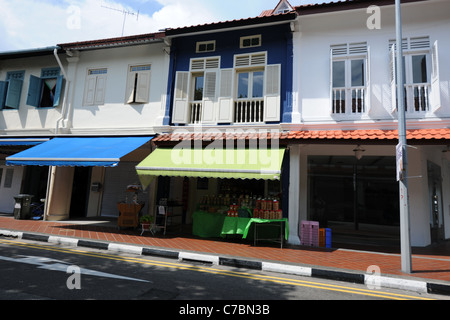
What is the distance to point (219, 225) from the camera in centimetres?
890

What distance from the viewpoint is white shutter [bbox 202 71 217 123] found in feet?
32.8

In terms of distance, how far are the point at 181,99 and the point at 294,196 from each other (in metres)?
5.43

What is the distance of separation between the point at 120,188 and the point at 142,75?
539 cm

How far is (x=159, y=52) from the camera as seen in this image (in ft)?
36.0

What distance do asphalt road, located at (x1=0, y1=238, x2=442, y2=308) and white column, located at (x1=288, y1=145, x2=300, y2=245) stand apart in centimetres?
305

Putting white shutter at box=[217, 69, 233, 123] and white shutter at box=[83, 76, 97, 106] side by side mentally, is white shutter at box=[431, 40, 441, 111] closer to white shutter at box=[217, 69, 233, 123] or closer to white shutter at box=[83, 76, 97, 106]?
white shutter at box=[217, 69, 233, 123]

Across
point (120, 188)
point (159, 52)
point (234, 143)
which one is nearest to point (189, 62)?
point (159, 52)

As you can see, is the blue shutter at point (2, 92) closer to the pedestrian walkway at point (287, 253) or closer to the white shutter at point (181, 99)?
the pedestrian walkway at point (287, 253)

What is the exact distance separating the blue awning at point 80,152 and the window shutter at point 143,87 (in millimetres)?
1712

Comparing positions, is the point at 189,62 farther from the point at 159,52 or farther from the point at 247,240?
the point at 247,240

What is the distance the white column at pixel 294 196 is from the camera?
27.6ft

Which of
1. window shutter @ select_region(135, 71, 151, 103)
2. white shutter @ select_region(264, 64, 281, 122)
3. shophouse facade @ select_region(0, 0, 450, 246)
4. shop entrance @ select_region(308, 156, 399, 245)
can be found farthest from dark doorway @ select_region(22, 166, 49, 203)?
shop entrance @ select_region(308, 156, 399, 245)

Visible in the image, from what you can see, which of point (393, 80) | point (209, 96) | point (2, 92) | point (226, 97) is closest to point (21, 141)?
point (2, 92)

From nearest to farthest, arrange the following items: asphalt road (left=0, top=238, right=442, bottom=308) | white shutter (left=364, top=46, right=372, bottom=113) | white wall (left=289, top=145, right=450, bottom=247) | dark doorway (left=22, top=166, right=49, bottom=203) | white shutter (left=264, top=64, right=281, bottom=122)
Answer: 1. asphalt road (left=0, top=238, right=442, bottom=308)
2. white shutter (left=364, top=46, right=372, bottom=113)
3. white wall (left=289, top=145, right=450, bottom=247)
4. white shutter (left=264, top=64, right=281, bottom=122)
5. dark doorway (left=22, top=166, right=49, bottom=203)
